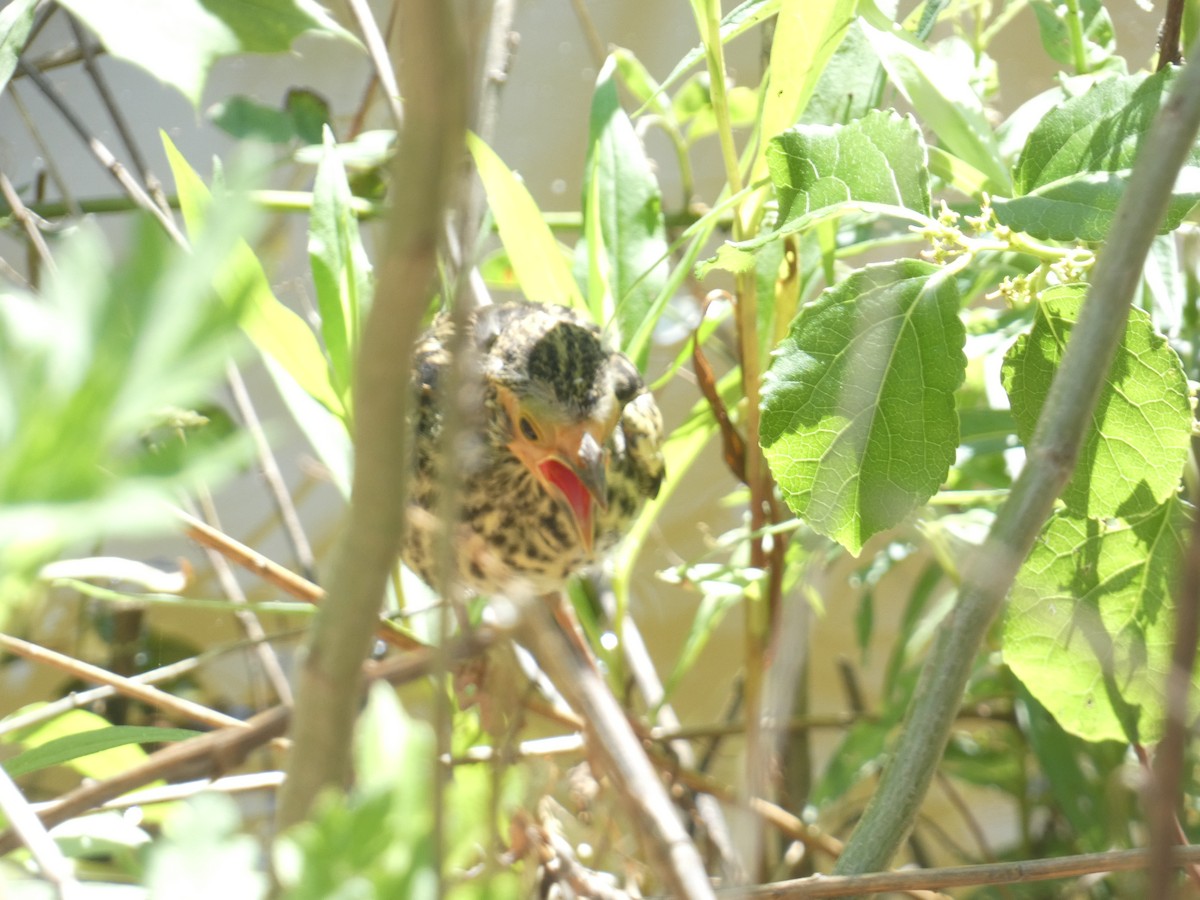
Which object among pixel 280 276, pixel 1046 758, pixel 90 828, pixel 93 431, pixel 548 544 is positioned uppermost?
pixel 280 276

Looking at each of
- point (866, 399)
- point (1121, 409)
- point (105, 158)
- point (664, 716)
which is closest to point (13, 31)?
point (105, 158)

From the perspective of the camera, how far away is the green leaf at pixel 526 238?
3.08ft

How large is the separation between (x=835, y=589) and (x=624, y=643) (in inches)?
25.1

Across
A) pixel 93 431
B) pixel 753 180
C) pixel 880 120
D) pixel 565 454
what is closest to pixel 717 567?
pixel 565 454

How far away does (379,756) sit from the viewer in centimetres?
30

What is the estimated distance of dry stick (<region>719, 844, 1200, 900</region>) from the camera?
45 cm

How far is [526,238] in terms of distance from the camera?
1.00m

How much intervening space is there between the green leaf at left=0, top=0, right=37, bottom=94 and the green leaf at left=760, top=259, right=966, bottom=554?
541 mm

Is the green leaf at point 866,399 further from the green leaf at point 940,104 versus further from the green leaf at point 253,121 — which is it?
the green leaf at point 253,121

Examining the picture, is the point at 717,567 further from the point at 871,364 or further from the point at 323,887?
the point at 323,887

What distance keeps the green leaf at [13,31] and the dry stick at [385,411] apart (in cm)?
64

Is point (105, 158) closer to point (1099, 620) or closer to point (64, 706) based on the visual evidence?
point (64, 706)

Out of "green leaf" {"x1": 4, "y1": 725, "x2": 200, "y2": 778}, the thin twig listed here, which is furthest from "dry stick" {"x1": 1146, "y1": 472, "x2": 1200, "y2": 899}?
the thin twig

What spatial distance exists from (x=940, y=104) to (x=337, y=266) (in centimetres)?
50
